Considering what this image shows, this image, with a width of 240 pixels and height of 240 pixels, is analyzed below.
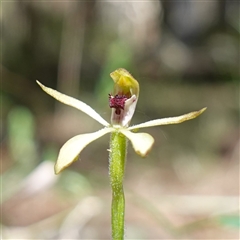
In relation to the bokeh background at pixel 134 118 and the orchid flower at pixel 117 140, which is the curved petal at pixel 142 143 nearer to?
the orchid flower at pixel 117 140

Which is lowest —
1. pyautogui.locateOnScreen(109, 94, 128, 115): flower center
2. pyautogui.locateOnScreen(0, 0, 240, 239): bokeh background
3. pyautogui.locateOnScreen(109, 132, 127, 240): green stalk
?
pyautogui.locateOnScreen(109, 132, 127, 240): green stalk

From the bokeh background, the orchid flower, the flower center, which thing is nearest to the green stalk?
the orchid flower

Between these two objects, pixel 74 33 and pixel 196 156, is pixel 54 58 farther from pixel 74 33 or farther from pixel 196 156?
pixel 196 156

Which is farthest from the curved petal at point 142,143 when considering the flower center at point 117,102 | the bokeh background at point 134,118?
the bokeh background at point 134,118

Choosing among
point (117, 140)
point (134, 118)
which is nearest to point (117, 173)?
point (117, 140)

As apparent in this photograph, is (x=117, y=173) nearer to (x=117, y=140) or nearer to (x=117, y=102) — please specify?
(x=117, y=140)

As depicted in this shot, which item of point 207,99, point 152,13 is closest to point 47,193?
point 207,99

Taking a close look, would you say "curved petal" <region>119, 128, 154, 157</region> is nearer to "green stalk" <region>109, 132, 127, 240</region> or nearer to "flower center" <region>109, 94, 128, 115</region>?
"green stalk" <region>109, 132, 127, 240</region>
